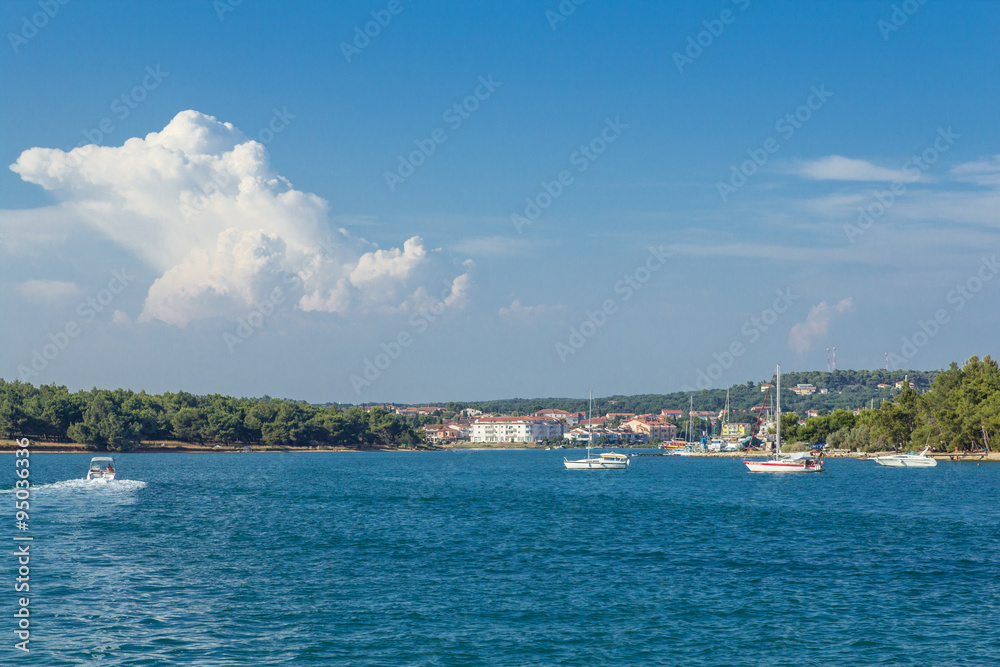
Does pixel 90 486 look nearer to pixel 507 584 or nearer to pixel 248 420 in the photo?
pixel 507 584

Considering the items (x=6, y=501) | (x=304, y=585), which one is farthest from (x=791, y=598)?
(x=6, y=501)

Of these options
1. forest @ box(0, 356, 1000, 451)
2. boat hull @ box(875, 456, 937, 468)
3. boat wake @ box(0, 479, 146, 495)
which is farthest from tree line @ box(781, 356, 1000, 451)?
boat wake @ box(0, 479, 146, 495)

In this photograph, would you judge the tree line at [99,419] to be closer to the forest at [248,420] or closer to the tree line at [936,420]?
the forest at [248,420]

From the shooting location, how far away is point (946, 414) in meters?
130

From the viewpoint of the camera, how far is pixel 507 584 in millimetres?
29703

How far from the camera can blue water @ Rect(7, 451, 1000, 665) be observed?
70.1ft

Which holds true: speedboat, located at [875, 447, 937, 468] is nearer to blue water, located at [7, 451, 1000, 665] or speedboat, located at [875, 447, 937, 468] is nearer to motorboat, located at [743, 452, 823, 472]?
motorboat, located at [743, 452, 823, 472]

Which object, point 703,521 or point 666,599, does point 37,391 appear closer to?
point 703,521

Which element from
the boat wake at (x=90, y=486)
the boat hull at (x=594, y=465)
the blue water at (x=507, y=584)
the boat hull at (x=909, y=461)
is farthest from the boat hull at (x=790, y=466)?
the boat wake at (x=90, y=486)

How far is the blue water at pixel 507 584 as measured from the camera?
21.4 metres

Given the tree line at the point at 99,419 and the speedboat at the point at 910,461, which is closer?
the speedboat at the point at 910,461

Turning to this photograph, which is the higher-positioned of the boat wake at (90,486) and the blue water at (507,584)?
the blue water at (507,584)

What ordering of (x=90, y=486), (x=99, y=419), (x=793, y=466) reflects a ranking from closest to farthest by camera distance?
(x=90, y=486) < (x=793, y=466) < (x=99, y=419)

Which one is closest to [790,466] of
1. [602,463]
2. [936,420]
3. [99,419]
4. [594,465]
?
[602,463]
